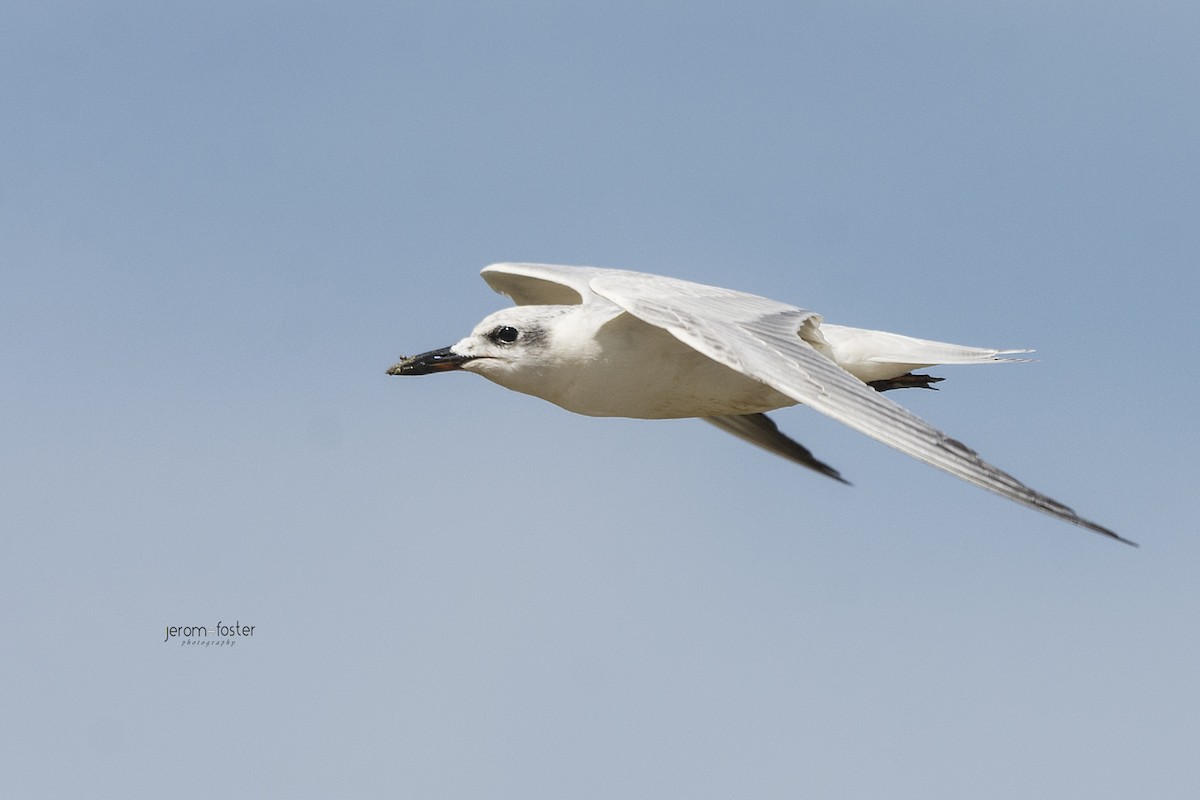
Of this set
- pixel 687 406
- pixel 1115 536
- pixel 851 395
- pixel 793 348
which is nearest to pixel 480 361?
pixel 687 406

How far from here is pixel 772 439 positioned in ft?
43.5

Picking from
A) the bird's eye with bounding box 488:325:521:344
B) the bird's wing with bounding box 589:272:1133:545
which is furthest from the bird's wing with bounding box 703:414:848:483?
the bird's eye with bounding box 488:325:521:344

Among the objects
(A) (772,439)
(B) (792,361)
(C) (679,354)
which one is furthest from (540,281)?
(B) (792,361)

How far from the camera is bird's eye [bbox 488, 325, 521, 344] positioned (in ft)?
32.1

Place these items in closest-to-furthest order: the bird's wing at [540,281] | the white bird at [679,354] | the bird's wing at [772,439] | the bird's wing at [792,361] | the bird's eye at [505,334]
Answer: the bird's wing at [792,361], the white bird at [679,354], the bird's eye at [505,334], the bird's wing at [540,281], the bird's wing at [772,439]

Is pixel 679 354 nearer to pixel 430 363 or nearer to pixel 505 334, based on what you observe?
pixel 505 334

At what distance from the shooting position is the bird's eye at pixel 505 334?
32.1 ft

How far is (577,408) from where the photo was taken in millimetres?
10016

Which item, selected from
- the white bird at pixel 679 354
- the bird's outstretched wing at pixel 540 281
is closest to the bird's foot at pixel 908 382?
the white bird at pixel 679 354

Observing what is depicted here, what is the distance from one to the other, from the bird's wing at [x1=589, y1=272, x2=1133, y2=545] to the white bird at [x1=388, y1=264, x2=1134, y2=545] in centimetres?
1

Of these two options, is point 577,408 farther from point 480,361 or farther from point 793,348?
point 793,348

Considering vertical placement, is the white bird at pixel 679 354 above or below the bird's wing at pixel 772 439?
above

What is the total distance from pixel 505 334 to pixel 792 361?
2.30 m

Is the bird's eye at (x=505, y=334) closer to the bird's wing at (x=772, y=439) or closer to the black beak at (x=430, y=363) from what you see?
the black beak at (x=430, y=363)
